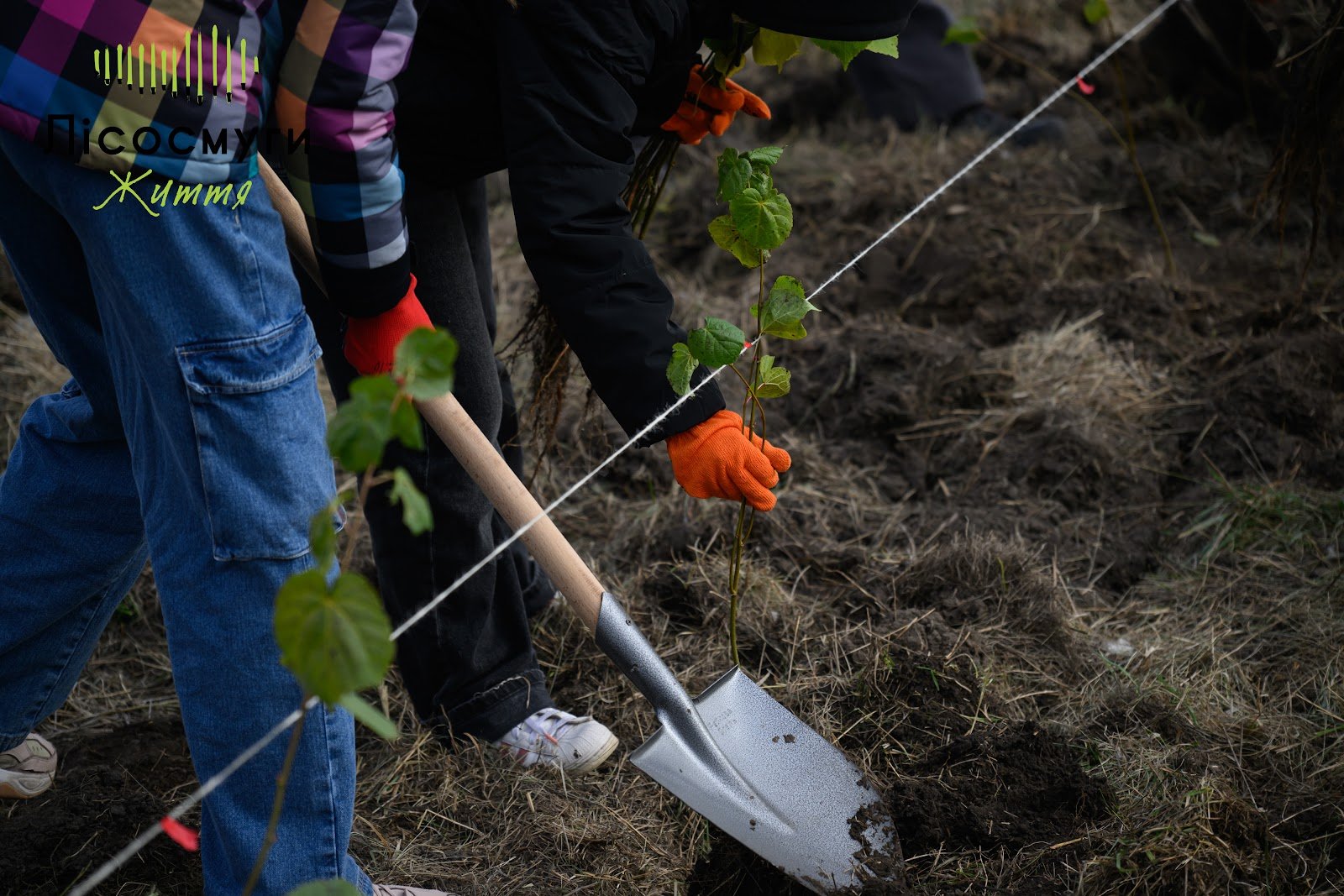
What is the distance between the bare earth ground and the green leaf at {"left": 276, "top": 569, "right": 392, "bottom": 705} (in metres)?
0.91

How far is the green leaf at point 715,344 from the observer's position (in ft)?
5.17

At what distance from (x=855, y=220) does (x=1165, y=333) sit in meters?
1.18

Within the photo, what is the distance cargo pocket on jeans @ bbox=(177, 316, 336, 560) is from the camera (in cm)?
128

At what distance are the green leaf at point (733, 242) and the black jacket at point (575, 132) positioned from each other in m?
0.15

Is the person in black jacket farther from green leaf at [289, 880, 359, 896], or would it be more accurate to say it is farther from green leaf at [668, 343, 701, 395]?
green leaf at [289, 880, 359, 896]

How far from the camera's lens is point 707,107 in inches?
78.7

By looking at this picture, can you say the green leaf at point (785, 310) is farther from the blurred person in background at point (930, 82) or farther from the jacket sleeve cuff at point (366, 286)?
the blurred person in background at point (930, 82)

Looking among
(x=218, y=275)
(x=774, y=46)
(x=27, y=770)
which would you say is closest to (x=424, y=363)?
(x=218, y=275)

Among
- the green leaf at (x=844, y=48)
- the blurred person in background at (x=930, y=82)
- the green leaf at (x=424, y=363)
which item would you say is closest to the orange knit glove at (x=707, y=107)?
the green leaf at (x=844, y=48)

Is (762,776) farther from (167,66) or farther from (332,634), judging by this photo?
(167,66)

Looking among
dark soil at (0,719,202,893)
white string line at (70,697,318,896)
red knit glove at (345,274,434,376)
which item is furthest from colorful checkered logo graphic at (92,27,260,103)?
dark soil at (0,719,202,893)

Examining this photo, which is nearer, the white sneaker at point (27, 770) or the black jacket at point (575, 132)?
the black jacket at point (575, 132)

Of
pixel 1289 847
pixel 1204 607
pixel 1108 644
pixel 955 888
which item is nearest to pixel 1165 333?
pixel 1204 607

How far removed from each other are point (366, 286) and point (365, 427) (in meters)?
0.57
